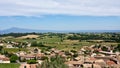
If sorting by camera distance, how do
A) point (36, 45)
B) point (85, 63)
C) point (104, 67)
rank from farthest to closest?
point (36, 45)
point (85, 63)
point (104, 67)

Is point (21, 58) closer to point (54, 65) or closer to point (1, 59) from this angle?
point (1, 59)

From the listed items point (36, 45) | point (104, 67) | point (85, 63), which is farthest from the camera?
point (36, 45)

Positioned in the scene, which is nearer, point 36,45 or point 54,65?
point 54,65

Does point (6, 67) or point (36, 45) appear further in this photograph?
point (36, 45)

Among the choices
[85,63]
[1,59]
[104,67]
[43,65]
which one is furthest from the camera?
[1,59]

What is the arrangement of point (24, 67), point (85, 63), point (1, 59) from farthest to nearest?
point (1, 59) → point (85, 63) → point (24, 67)

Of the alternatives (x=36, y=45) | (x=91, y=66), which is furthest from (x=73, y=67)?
(x=36, y=45)

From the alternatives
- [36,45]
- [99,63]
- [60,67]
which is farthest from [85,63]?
[36,45]

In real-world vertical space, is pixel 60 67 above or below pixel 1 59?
above

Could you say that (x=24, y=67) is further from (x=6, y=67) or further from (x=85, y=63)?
(x=85, y=63)
